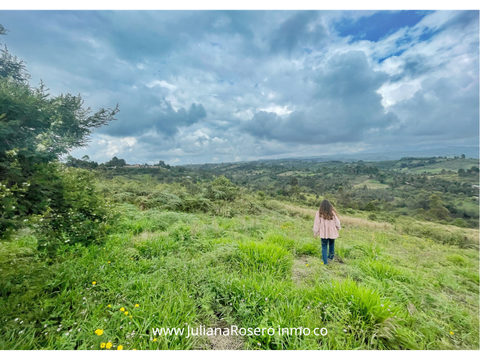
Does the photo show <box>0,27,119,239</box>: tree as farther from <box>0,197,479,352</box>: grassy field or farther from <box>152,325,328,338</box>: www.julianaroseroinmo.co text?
<box>152,325,328,338</box>: www.julianaroseroinmo.co text

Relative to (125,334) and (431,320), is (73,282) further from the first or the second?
(431,320)

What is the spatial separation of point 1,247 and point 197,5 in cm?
526

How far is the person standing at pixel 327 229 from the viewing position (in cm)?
479

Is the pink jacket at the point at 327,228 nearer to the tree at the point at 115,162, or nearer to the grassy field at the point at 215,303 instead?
the grassy field at the point at 215,303

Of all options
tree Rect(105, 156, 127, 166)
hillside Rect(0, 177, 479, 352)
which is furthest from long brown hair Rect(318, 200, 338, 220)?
tree Rect(105, 156, 127, 166)

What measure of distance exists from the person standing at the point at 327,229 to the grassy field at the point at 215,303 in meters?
0.62

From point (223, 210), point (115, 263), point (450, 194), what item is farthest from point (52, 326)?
point (450, 194)

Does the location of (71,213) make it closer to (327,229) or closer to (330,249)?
(327,229)

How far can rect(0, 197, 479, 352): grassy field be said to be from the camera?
2.24 metres

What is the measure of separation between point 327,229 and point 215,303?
11.4 ft

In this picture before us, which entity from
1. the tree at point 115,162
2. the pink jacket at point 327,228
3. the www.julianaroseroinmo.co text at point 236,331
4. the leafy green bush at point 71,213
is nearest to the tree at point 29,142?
the leafy green bush at point 71,213

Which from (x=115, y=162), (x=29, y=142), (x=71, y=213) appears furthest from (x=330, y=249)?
(x=115, y=162)

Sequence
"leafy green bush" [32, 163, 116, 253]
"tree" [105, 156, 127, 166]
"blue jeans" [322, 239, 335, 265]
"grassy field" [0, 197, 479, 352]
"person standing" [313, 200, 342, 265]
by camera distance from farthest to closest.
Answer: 1. "tree" [105, 156, 127, 166]
2. "person standing" [313, 200, 342, 265]
3. "blue jeans" [322, 239, 335, 265]
4. "leafy green bush" [32, 163, 116, 253]
5. "grassy field" [0, 197, 479, 352]

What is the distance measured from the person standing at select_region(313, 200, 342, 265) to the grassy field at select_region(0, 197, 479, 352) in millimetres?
624
